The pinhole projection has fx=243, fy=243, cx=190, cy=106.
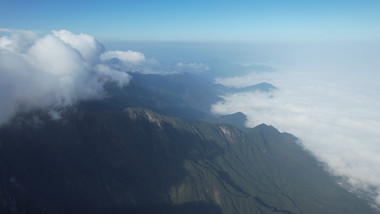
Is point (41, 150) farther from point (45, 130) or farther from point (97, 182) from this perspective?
point (97, 182)

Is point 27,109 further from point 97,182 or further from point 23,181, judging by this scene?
point 97,182

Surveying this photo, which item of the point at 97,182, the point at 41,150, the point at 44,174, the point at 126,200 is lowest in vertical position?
the point at 126,200

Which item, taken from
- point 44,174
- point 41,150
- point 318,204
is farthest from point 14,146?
point 318,204

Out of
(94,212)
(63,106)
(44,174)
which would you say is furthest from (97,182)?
(63,106)

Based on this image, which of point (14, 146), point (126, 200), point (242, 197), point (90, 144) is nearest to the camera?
point (14, 146)

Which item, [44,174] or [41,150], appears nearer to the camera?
[44,174]

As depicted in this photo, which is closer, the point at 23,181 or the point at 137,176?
the point at 23,181

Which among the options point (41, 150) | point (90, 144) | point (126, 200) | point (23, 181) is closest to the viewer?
point (23, 181)

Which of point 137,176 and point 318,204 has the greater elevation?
point 137,176

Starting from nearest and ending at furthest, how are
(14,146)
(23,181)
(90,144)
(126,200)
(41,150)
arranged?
(23,181) < (14,146) < (41,150) < (126,200) < (90,144)
